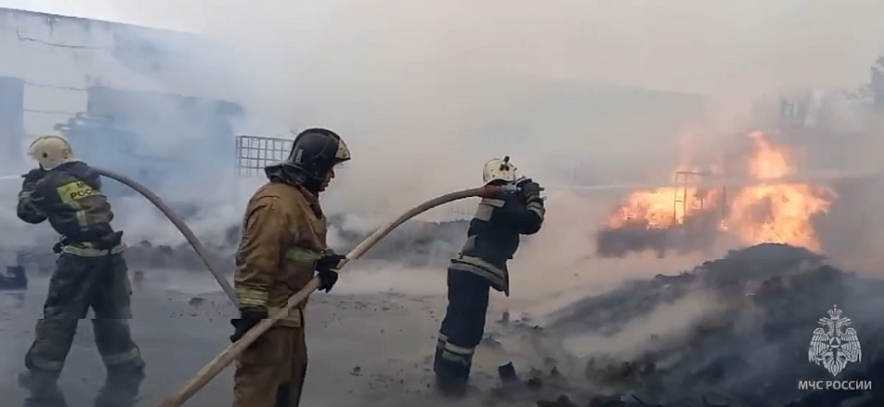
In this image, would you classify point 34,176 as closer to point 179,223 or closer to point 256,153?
point 179,223

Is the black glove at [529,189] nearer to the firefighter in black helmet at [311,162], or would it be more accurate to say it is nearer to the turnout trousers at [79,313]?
the firefighter in black helmet at [311,162]

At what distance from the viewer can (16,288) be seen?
2381 millimetres

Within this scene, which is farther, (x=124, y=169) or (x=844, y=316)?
(x=844, y=316)

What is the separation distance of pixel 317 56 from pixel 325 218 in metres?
0.50

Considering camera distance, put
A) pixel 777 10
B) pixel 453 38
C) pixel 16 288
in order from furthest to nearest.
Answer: pixel 777 10, pixel 453 38, pixel 16 288

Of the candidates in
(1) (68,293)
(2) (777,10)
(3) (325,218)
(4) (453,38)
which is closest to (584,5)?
(4) (453,38)

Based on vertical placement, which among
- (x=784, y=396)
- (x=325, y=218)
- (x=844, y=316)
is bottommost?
(x=784, y=396)

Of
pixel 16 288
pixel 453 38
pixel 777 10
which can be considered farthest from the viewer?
pixel 777 10

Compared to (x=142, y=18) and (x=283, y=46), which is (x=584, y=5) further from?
(x=142, y=18)

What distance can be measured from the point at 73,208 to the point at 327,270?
2.51 ft

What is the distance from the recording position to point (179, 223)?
243 centimetres

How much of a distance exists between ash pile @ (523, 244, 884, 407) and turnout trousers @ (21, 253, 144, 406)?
1314 mm

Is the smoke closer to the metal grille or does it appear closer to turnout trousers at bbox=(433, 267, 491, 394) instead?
the metal grille

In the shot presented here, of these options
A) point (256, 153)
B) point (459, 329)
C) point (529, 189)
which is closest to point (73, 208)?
point (256, 153)
